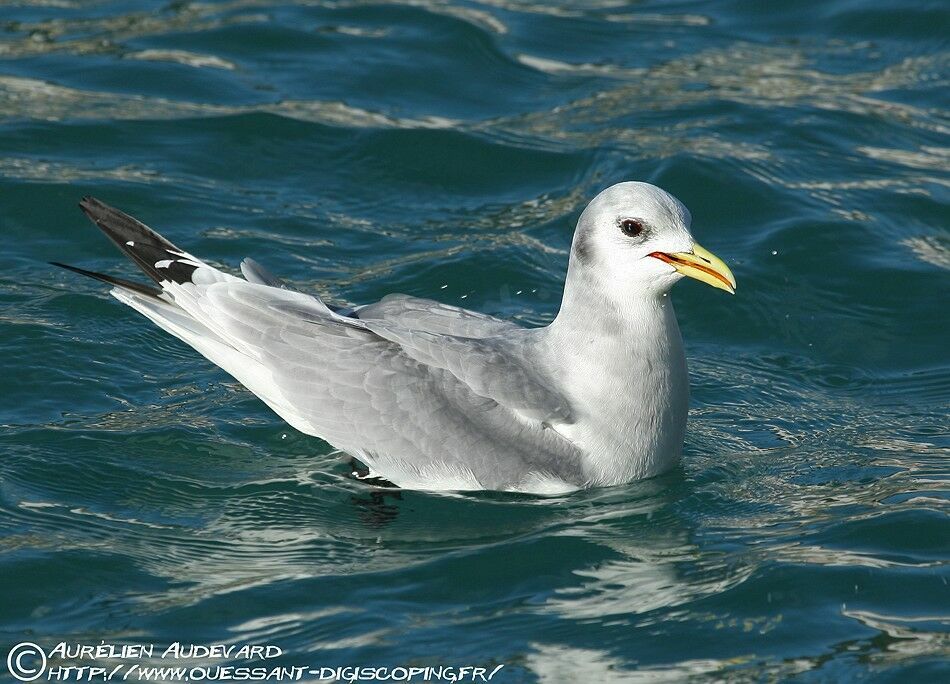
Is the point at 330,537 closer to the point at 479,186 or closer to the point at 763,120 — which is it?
the point at 479,186

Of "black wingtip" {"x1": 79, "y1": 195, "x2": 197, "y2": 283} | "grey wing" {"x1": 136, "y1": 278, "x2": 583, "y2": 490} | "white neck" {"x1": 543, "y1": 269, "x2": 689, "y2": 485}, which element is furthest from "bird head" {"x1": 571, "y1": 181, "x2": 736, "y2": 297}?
"black wingtip" {"x1": 79, "y1": 195, "x2": 197, "y2": 283}

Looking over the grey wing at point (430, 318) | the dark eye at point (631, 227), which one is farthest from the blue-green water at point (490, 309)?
the dark eye at point (631, 227)

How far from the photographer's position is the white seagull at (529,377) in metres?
6.85

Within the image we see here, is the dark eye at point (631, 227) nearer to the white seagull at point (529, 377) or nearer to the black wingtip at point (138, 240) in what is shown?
the white seagull at point (529, 377)

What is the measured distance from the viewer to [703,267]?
21.7 ft

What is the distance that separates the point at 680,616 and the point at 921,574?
115cm

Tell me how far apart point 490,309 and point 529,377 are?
242 cm

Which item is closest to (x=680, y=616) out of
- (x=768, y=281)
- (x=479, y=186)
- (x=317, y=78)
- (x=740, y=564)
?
(x=740, y=564)

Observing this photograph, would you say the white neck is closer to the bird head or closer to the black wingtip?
the bird head

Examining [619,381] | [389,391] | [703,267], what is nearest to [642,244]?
[703,267]

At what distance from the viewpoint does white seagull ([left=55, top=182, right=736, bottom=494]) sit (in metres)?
6.85

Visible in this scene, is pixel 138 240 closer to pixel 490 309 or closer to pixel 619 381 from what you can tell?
pixel 619 381

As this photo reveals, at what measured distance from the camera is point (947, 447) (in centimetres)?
773

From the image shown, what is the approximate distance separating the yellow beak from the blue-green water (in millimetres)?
1109
